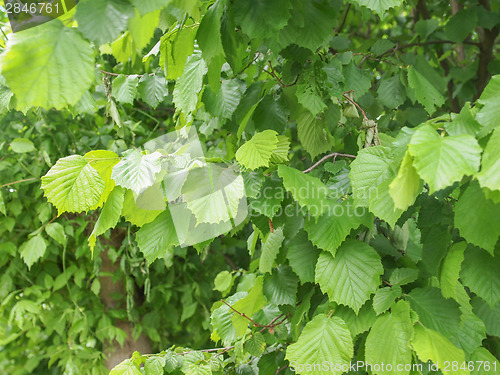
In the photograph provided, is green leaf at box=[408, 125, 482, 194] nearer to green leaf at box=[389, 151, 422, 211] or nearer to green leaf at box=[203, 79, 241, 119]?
green leaf at box=[389, 151, 422, 211]

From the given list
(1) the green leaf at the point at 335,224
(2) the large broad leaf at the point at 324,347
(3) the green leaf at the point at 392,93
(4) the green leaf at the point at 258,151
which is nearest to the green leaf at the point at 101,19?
(4) the green leaf at the point at 258,151

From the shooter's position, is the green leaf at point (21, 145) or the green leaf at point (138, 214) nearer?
the green leaf at point (138, 214)

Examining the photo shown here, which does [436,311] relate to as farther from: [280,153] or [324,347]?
[280,153]

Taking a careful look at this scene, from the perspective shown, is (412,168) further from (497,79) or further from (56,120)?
(56,120)

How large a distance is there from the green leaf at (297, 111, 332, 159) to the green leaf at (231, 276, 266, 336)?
0.35 m

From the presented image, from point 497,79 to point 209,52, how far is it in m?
0.43

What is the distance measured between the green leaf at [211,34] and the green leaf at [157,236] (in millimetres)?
291

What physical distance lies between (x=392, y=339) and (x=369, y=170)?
0.27 metres

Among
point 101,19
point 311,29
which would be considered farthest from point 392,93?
point 101,19

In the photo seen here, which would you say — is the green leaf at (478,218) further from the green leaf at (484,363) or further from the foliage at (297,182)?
the green leaf at (484,363)

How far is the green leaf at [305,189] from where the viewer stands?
70 centimetres

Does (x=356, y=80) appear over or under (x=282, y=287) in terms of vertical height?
over

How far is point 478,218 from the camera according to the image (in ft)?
1.91

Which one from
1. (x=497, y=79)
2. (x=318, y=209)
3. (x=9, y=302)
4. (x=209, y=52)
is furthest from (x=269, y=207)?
(x=9, y=302)
